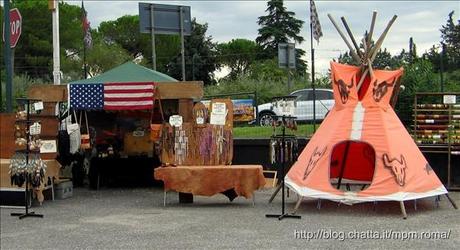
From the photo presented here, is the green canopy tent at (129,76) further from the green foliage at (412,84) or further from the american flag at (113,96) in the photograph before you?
the green foliage at (412,84)

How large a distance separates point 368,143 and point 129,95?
4895 mm

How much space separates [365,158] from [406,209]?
196 centimetres

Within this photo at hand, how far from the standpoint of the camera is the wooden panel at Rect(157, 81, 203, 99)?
1235cm

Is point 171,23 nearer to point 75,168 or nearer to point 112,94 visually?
point 112,94

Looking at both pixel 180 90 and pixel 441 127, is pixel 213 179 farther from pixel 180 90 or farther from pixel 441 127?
pixel 441 127

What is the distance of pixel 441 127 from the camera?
12500mm

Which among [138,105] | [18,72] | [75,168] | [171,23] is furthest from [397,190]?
[18,72]

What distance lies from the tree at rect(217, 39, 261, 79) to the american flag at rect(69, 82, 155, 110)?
2151 inches

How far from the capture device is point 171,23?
14148mm

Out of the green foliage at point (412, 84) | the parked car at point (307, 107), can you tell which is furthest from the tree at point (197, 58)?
the green foliage at point (412, 84)

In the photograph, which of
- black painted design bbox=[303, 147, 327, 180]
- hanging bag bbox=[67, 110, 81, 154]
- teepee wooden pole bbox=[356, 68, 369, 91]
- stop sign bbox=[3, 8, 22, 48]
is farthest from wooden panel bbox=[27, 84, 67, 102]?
teepee wooden pole bbox=[356, 68, 369, 91]

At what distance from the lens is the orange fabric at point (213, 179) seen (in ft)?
35.2

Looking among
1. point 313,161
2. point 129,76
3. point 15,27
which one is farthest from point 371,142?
point 15,27

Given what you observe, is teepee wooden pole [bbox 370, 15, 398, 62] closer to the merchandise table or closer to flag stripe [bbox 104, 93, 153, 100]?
the merchandise table
